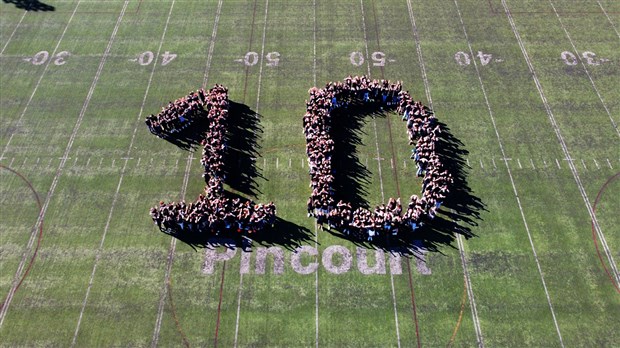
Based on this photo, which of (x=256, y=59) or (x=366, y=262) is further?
(x=256, y=59)

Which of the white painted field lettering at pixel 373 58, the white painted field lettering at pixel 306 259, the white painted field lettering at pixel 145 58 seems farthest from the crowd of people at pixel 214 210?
the white painted field lettering at pixel 373 58

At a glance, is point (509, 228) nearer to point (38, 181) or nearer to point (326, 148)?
point (326, 148)

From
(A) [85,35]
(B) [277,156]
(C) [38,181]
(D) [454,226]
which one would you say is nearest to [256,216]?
(B) [277,156]

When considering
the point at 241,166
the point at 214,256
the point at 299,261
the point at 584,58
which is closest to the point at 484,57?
the point at 584,58

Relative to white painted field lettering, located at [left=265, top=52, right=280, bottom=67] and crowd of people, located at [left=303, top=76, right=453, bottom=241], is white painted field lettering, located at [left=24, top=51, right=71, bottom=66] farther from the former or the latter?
→ crowd of people, located at [left=303, top=76, right=453, bottom=241]

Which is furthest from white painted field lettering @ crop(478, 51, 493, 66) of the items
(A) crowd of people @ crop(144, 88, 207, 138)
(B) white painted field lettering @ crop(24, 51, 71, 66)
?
(B) white painted field lettering @ crop(24, 51, 71, 66)

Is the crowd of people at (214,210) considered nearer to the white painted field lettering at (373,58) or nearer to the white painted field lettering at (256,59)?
the white painted field lettering at (256,59)

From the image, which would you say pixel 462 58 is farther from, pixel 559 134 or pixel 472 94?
pixel 559 134
